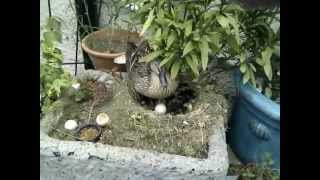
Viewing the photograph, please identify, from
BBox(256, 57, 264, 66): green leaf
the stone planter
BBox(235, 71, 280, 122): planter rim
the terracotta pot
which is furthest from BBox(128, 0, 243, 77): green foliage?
the terracotta pot

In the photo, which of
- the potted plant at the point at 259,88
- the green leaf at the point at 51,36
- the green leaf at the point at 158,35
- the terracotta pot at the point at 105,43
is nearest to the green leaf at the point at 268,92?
the potted plant at the point at 259,88

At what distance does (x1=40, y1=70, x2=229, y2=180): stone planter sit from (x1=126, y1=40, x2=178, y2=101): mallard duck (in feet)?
1.10

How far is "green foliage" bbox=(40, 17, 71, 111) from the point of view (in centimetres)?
241

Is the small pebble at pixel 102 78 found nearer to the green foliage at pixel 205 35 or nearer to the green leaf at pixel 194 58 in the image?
the green foliage at pixel 205 35

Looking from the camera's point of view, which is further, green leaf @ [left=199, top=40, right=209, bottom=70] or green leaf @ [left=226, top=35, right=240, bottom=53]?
green leaf @ [left=226, top=35, right=240, bottom=53]

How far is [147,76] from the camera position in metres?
2.38

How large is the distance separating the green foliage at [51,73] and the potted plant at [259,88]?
2.91 ft

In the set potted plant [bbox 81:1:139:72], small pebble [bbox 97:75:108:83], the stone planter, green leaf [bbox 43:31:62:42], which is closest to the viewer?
the stone planter

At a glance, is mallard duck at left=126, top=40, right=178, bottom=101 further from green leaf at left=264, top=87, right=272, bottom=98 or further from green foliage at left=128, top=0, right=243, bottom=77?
green leaf at left=264, top=87, right=272, bottom=98

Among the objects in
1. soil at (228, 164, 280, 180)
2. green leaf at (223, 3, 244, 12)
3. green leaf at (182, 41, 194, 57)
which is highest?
green leaf at (223, 3, 244, 12)

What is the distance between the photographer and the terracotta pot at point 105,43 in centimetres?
297
